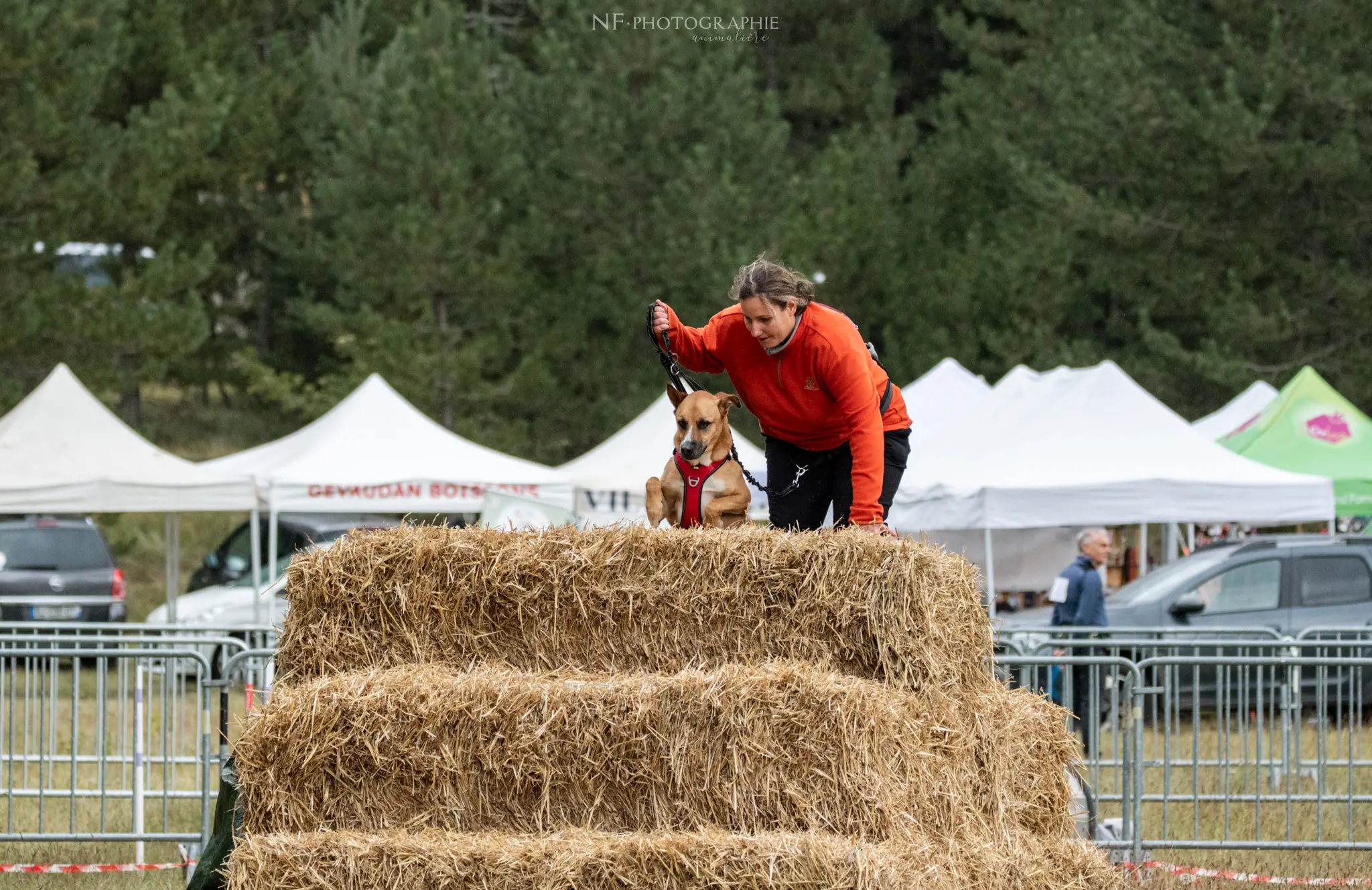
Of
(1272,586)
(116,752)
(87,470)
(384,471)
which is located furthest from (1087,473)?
(87,470)

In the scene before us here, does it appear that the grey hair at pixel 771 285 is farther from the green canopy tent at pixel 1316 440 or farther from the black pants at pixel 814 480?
the green canopy tent at pixel 1316 440

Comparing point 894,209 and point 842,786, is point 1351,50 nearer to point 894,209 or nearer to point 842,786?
point 894,209

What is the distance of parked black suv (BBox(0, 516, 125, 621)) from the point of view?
17047 mm

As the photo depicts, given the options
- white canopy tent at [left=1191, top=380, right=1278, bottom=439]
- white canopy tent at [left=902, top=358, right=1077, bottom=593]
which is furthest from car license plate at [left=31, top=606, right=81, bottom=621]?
white canopy tent at [left=1191, top=380, right=1278, bottom=439]

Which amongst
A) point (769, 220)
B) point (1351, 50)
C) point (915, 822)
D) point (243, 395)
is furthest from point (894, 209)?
point (915, 822)

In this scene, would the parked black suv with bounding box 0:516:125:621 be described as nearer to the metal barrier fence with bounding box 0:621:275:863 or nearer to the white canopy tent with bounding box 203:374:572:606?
the white canopy tent with bounding box 203:374:572:606

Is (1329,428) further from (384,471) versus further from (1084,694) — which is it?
(384,471)

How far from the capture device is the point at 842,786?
184 inches

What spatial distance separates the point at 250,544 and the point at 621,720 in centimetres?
1718

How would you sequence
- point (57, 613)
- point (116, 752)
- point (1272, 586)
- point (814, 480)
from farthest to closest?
point (57, 613), point (1272, 586), point (116, 752), point (814, 480)

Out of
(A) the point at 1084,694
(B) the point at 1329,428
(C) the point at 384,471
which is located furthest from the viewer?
(B) the point at 1329,428

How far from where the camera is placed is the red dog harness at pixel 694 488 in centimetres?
615

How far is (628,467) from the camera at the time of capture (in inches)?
653

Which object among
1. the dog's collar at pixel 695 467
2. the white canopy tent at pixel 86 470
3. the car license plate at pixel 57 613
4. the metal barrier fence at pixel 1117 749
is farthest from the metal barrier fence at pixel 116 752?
the car license plate at pixel 57 613
